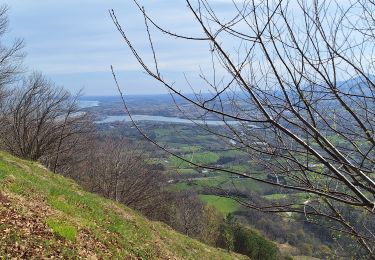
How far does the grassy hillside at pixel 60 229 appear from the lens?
9.12m

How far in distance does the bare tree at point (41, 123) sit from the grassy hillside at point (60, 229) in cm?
1634

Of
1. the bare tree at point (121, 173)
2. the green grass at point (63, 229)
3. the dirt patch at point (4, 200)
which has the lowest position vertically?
the bare tree at point (121, 173)

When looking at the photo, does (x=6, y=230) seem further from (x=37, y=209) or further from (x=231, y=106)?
(x=231, y=106)

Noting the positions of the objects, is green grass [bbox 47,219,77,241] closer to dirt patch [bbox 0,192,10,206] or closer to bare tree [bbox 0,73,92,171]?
dirt patch [bbox 0,192,10,206]

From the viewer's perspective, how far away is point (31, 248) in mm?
8875

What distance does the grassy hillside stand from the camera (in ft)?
29.9

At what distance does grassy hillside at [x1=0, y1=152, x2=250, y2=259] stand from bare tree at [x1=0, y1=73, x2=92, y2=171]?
16.3 meters

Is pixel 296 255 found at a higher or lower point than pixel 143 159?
lower

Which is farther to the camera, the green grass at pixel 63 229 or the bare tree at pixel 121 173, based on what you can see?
the bare tree at pixel 121 173

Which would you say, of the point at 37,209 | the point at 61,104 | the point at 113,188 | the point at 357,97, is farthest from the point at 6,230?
the point at 113,188

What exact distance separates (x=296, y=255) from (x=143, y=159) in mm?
23362

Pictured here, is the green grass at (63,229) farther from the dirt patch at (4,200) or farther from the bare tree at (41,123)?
the bare tree at (41,123)

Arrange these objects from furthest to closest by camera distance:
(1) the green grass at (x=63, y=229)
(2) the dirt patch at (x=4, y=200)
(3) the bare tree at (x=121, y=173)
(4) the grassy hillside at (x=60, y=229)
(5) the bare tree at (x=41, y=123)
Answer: (3) the bare tree at (x=121, y=173) → (5) the bare tree at (x=41, y=123) → (2) the dirt patch at (x=4, y=200) → (1) the green grass at (x=63, y=229) → (4) the grassy hillside at (x=60, y=229)

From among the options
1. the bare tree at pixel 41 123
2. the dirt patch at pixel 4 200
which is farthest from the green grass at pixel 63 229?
the bare tree at pixel 41 123
